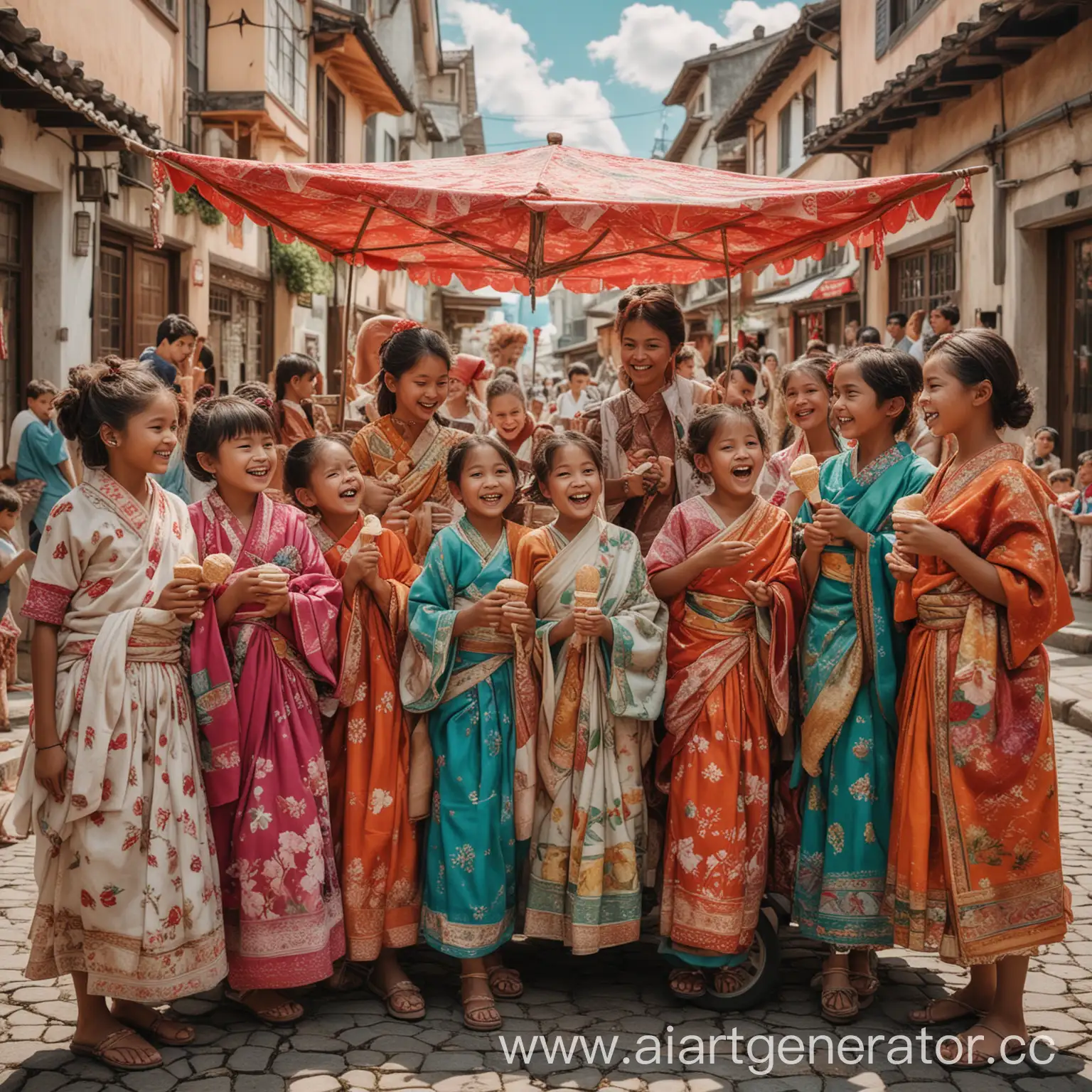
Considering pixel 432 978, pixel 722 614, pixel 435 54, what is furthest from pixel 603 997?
pixel 435 54

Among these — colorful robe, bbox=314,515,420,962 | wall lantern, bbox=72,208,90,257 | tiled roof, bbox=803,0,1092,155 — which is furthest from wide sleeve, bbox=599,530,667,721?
tiled roof, bbox=803,0,1092,155

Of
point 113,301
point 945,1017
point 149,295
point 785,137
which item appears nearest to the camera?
point 945,1017

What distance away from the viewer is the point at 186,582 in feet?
10.8

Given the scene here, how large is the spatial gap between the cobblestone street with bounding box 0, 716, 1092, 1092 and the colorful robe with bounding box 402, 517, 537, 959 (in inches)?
11.9

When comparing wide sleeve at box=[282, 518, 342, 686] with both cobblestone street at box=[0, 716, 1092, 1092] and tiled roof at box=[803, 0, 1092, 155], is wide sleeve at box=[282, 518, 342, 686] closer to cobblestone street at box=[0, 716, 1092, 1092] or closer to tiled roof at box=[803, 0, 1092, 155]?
cobblestone street at box=[0, 716, 1092, 1092]

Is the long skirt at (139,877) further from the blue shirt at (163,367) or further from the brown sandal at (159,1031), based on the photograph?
the blue shirt at (163,367)

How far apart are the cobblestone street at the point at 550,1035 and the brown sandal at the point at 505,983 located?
0.05 m

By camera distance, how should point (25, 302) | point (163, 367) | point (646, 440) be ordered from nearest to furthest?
point (646, 440)
point (163, 367)
point (25, 302)

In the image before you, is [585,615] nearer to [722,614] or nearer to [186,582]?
[722,614]

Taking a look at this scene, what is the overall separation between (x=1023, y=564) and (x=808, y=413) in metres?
1.36

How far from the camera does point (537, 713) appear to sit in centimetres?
381

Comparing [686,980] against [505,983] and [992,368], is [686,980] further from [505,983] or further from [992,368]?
[992,368]

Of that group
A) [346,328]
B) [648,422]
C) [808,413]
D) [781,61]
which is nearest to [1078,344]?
[808,413]

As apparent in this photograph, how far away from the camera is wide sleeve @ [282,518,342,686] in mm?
3596
